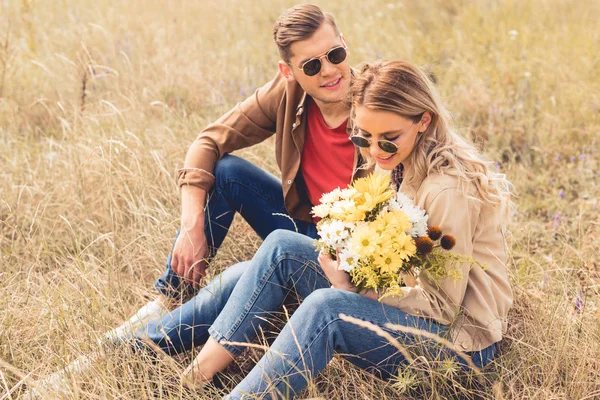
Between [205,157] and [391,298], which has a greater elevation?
[205,157]

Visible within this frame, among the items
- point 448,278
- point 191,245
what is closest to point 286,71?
point 191,245

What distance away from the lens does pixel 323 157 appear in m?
3.06

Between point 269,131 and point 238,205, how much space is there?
1.39 ft

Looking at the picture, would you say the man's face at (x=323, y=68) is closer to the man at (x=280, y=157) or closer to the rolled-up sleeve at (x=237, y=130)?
the man at (x=280, y=157)

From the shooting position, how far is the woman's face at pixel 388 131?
7.39ft

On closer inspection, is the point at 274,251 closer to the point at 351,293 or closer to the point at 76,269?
the point at 351,293

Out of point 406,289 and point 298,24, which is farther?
point 298,24

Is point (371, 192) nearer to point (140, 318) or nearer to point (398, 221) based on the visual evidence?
point (398, 221)

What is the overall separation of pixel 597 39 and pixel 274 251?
3.86 m

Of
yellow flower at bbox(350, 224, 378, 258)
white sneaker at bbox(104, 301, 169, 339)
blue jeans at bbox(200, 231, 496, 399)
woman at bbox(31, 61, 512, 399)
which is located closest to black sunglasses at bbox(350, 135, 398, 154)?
woman at bbox(31, 61, 512, 399)

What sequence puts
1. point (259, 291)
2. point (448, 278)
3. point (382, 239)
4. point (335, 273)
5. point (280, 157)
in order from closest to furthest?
1. point (382, 239)
2. point (448, 278)
3. point (335, 273)
4. point (259, 291)
5. point (280, 157)

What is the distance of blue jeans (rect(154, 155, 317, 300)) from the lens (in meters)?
2.96

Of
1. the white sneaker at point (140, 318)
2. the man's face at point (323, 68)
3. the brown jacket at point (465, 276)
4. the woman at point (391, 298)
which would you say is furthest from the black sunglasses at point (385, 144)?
the white sneaker at point (140, 318)

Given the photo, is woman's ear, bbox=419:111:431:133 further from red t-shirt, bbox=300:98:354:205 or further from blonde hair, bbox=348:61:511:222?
red t-shirt, bbox=300:98:354:205
